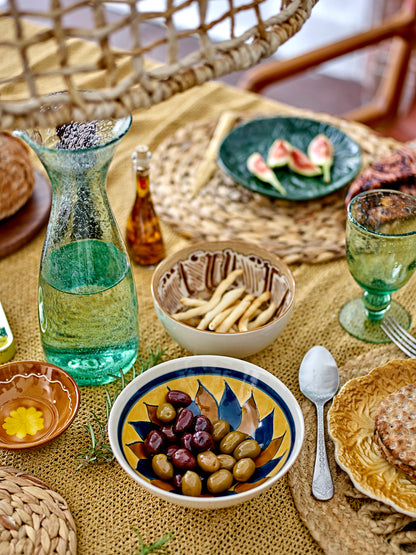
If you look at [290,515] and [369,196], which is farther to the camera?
[369,196]

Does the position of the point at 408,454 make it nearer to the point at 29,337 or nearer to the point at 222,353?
the point at 222,353

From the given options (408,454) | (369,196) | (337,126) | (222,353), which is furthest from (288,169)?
(408,454)

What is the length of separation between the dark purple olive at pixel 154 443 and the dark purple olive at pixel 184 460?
0.10ft

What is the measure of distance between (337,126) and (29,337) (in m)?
1.00

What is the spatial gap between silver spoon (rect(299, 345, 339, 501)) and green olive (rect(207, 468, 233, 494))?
0.43 feet

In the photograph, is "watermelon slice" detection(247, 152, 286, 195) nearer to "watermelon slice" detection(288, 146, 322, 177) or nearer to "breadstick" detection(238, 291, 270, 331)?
"watermelon slice" detection(288, 146, 322, 177)

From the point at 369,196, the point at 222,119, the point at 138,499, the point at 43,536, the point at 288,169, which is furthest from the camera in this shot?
the point at 222,119

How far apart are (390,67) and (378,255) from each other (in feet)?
4.82

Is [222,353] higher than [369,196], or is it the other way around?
[369,196]

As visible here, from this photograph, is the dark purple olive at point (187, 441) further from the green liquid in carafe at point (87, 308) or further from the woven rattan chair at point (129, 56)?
the woven rattan chair at point (129, 56)

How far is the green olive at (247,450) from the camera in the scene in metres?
0.82

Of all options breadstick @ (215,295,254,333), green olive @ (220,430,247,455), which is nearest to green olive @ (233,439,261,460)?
green olive @ (220,430,247,455)

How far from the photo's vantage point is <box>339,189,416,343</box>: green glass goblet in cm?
100

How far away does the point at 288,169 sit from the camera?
1.48m
